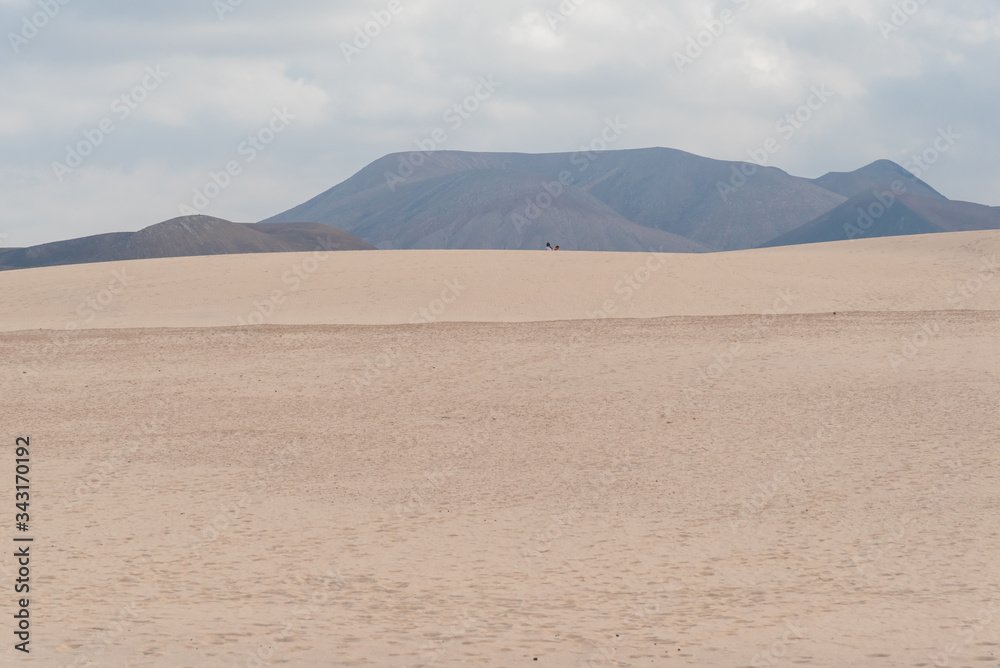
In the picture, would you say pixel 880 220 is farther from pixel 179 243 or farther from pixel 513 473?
pixel 513 473

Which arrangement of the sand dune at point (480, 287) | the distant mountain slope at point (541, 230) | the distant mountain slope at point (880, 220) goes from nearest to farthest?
the sand dune at point (480, 287) → the distant mountain slope at point (880, 220) → the distant mountain slope at point (541, 230)

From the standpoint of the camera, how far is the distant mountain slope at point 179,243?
127 metres

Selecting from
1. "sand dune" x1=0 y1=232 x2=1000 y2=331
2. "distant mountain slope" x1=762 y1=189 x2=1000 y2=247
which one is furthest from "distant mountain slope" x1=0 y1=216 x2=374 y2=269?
"sand dune" x1=0 y1=232 x2=1000 y2=331

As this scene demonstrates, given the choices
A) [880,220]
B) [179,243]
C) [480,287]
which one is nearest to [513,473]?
[480,287]

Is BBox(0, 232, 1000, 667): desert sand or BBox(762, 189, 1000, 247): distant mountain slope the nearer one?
BBox(0, 232, 1000, 667): desert sand

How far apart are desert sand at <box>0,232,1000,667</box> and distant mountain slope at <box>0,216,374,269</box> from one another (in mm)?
104144

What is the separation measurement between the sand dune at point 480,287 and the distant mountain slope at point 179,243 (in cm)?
9458

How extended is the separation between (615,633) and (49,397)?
14300 millimetres

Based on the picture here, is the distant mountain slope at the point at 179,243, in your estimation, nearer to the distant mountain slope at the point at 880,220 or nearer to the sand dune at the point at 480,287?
the distant mountain slope at the point at 880,220

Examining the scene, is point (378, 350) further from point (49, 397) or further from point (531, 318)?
point (49, 397)

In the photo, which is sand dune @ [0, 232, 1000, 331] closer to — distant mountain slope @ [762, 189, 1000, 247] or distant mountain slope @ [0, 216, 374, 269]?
distant mountain slope @ [0, 216, 374, 269]

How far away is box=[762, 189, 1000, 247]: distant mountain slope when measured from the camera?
6875 inches

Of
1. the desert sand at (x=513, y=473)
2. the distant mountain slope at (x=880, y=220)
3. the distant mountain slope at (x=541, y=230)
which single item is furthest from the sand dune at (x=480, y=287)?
the distant mountain slope at (x=880, y=220)

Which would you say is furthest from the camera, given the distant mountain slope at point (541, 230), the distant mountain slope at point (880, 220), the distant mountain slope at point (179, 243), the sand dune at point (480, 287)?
the distant mountain slope at point (541, 230)
